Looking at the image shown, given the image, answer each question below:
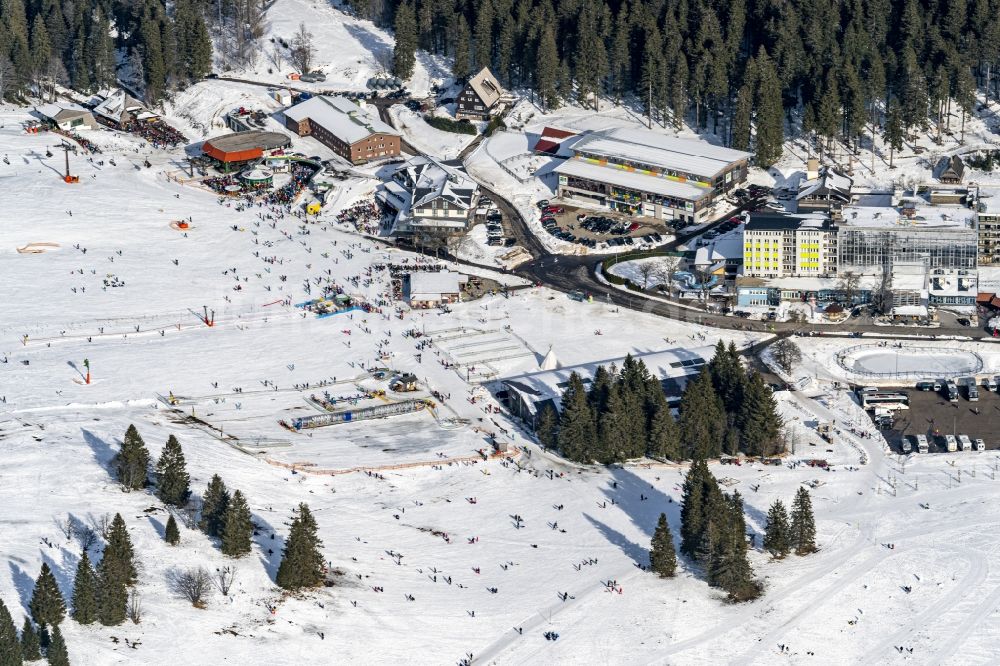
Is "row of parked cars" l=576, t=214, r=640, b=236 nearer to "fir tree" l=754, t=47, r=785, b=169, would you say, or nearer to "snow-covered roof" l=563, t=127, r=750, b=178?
"snow-covered roof" l=563, t=127, r=750, b=178

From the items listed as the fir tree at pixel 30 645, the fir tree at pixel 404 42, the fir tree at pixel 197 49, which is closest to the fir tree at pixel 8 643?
the fir tree at pixel 30 645

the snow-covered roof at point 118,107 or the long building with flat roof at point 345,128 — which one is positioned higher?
the snow-covered roof at point 118,107

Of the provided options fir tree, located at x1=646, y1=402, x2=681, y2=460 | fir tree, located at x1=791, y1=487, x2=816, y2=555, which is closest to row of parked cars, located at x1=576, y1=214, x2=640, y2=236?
fir tree, located at x1=646, y1=402, x2=681, y2=460

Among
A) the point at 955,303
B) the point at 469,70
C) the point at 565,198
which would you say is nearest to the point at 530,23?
the point at 469,70

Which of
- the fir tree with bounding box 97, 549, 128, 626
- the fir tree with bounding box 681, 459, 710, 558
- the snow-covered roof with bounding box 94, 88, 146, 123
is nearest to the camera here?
the fir tree with bounding box 97, 549, 128, 626

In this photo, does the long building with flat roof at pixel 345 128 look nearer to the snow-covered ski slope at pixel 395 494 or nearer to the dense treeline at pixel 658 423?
the snow-covered ski slope at pixel 395 494

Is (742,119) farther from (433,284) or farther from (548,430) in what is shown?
(548,430)
